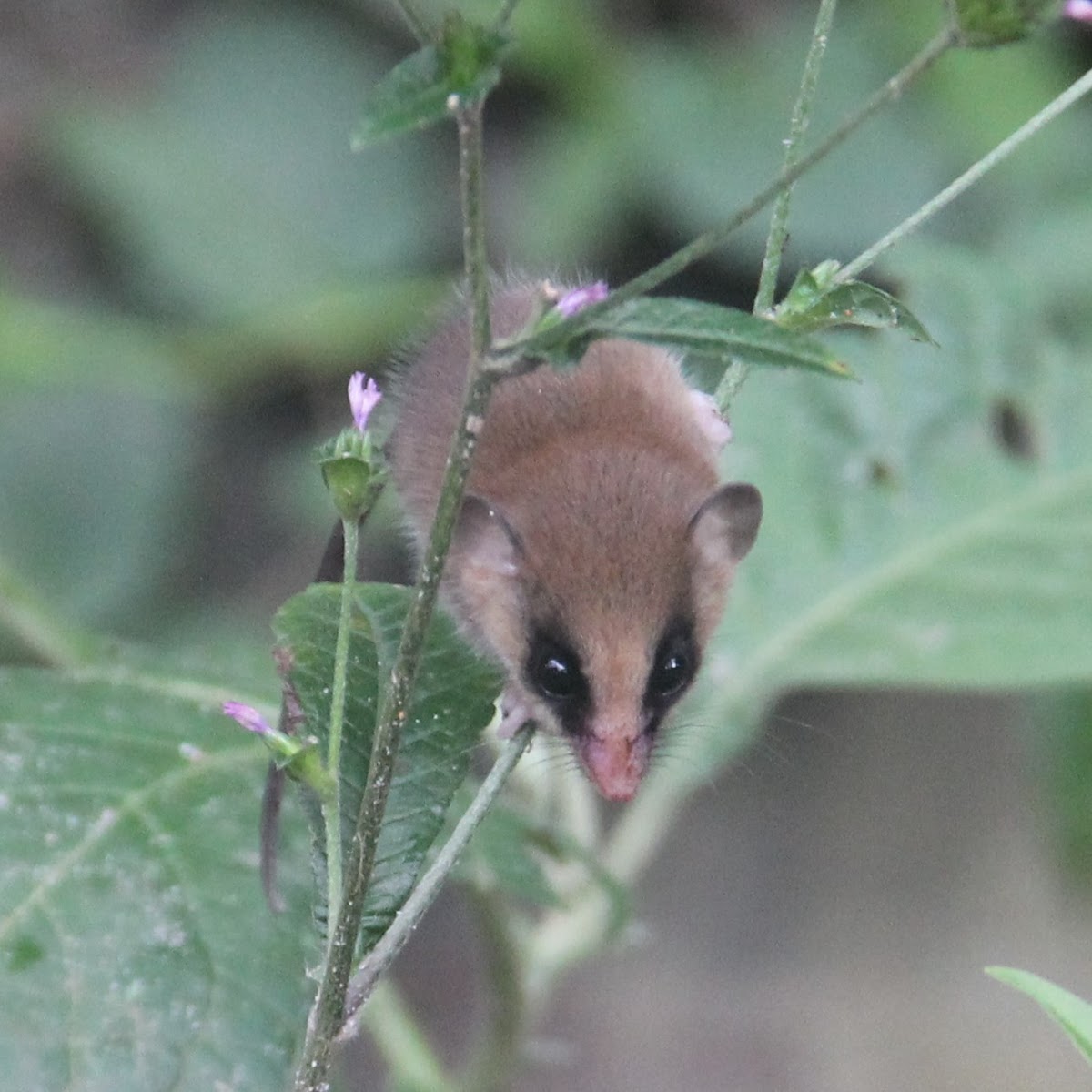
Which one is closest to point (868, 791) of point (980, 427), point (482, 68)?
point (980, 427)

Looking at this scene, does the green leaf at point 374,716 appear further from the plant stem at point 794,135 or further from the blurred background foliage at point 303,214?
the blurred background foliage at point 303,214

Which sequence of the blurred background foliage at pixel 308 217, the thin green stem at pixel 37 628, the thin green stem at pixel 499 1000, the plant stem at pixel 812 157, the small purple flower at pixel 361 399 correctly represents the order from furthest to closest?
1. the blurred background foliage at pixel 308 217
2. the thin green stem at pixel 37 628
3. the thin green stem at pixel 499 1000
4. the small purple flower at pixel 361 399
5. the plant stem at pixel 812 157

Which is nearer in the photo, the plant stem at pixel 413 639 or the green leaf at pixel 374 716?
the plant stem at pixel 413 639

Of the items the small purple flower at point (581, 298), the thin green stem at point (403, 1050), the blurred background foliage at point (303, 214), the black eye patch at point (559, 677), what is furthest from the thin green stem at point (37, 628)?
the small purple flower at point (581, 298)

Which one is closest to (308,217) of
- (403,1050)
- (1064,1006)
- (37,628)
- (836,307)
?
(37,628)

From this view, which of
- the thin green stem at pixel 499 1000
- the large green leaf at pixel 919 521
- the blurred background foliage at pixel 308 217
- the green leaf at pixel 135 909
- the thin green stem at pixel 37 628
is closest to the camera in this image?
the green leaf at pixel 135 909

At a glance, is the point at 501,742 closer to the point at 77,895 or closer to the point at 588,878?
the point at 588,878

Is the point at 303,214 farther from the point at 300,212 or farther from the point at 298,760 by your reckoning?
the point at 298,760

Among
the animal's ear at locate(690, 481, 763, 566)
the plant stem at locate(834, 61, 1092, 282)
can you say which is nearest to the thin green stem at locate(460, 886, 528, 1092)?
the animal's ear at locate(690, 481, 763, 566)

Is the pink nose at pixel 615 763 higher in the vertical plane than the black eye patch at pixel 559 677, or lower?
lower
